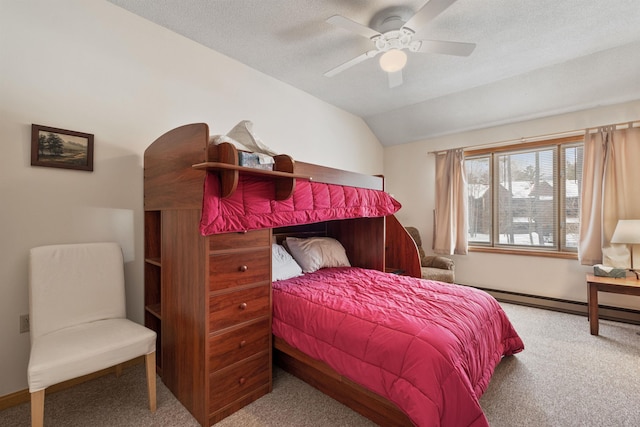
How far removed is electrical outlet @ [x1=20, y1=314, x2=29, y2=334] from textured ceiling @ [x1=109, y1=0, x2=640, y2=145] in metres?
2.29

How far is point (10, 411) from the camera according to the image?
172 centimetres

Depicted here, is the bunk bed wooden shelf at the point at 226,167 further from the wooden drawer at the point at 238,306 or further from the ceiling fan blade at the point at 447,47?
the ceiling fan blade at the point at 447,47

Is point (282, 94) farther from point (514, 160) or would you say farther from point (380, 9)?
point (514, 160)

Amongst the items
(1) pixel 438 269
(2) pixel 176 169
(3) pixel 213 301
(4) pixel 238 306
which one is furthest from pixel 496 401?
(2) pixel 176 169

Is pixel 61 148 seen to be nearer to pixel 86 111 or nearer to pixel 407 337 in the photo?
pixel 86 111

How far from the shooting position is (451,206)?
424 cm

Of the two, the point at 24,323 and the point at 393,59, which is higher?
the point at 393,59

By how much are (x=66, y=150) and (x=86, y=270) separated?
832 mm

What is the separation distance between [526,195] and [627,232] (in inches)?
45.6

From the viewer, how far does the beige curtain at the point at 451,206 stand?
418cm

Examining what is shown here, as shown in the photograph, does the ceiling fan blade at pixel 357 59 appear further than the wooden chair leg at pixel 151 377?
Yes

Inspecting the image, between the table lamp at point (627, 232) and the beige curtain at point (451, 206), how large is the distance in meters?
1.55

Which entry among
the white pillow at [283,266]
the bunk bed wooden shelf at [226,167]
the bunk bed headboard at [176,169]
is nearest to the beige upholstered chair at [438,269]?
the white pillow at [283,266]

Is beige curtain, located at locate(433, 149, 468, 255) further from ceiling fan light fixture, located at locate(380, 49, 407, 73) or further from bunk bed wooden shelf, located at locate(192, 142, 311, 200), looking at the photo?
bunk bed wooden shelf, located at locate(192, 142, 311, 200)
